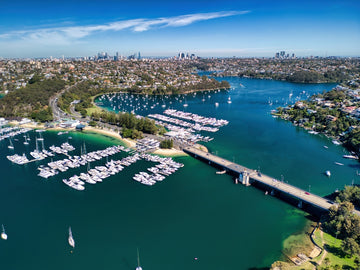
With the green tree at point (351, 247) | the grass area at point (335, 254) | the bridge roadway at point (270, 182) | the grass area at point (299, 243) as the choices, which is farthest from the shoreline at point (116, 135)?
the green tree at point (351, 247)

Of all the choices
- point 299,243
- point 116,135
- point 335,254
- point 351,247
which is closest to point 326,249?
point 335,254

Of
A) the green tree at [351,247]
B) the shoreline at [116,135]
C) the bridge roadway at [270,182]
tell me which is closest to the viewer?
the green tree at [351,247]

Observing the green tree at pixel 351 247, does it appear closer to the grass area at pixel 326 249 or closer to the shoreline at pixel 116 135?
the grass area at pixel 326 249

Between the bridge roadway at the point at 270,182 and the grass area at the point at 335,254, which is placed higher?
the bridge roadway at the point at 270,182

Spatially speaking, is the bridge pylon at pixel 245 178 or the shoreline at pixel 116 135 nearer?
the bridge pylon at pixel 245 178

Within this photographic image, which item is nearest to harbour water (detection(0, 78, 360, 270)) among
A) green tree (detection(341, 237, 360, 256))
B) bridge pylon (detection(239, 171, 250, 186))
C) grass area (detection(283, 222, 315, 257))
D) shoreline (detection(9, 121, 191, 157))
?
grass area (detection(283, 222, 315, 257))

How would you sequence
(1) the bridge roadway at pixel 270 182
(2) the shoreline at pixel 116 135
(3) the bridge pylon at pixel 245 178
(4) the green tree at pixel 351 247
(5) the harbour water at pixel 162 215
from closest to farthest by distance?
(4) the green tree at pixel 351 247 → (5) the harbour water at pixel 162 215 → (1) the bridge roadway at pixel 270 182 → (3) the bridge pylon at pixel 245 178 → (2) the shoreline at pixel 116 135

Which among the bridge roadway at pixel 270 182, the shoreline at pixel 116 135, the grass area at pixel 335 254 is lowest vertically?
the grass area at pixel 335 254
